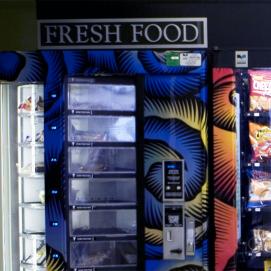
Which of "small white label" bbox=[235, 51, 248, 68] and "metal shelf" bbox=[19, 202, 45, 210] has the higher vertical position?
"small white label" bbox=[235, 51, 248, 68]

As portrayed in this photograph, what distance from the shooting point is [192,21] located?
272 centimetres

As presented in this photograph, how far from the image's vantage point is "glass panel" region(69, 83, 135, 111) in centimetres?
251

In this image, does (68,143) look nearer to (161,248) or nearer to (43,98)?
(43,98)

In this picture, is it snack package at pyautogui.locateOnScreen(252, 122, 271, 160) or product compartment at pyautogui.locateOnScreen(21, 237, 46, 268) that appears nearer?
snack package at pyautogui.locateOnScreen(252, 122, 271, 160)

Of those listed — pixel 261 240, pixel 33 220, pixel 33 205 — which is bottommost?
pixel 261 240

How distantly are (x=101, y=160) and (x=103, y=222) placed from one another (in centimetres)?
37

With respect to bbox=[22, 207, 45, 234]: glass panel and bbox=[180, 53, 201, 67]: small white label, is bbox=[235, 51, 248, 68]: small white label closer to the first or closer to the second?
bbox=[180, 53, 201, 67]: small white label

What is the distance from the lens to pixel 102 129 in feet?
8.40

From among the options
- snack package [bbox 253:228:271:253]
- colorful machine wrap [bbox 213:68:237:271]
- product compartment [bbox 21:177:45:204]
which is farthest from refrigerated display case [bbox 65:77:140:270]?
snack package [bbox 253:228:271:253]

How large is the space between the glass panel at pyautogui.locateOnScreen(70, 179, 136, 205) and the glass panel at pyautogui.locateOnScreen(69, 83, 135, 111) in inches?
16.2

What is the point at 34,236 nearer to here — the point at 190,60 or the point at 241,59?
the point at 190,60

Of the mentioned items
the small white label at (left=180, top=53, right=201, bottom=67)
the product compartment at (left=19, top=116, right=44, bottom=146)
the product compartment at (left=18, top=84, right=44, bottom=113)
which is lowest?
the product compartment at (left=19, top=116, right=44, bottom=146)

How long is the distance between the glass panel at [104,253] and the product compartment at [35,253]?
26 cm

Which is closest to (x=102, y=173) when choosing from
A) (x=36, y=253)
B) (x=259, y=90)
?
(x=36, y=253)
